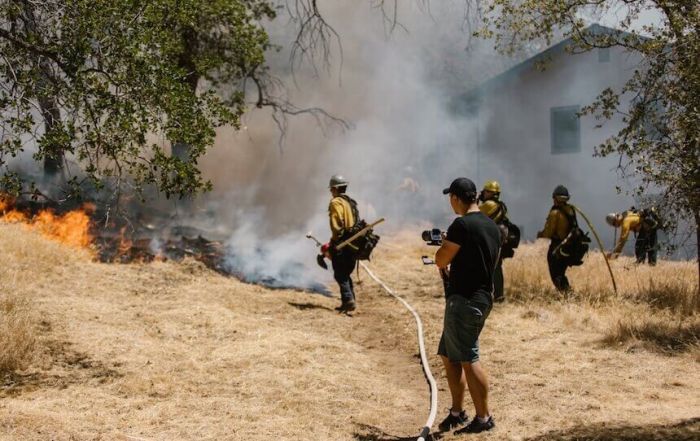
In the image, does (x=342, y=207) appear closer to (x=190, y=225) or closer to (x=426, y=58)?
(x=190, y=225)

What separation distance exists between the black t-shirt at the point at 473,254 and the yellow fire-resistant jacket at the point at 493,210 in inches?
189

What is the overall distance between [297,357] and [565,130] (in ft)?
48.1

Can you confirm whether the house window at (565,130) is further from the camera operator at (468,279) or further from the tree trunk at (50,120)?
the camera operator at (468,279)

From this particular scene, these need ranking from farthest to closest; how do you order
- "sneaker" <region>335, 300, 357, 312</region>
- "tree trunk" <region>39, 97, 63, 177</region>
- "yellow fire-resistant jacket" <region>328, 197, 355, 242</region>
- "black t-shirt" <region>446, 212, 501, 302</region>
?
"sneaker" <region>335, 300, 357, 312</region>
"yellow fire-resistant jacket" <region>328, 197, 355, 242</region>
"tree trunk" <region>39, 97, 63, 177</region>
"black t-shirt" <region>446, 212, 501, 302</region>

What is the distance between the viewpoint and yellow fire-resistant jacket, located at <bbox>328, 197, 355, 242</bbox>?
10.3 meters

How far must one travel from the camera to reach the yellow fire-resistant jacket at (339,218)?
1030cm

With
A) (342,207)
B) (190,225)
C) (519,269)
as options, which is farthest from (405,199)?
(342,207)

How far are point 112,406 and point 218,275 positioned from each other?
6257mm

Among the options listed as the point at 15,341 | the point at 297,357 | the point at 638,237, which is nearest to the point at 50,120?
the point at 15,341

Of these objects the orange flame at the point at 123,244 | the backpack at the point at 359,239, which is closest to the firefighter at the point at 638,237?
the backpack at the point at 359,239

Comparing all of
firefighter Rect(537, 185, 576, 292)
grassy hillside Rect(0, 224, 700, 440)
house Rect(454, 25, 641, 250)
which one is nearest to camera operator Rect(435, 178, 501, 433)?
grassy hillside Rect(0, 224, 700, 440)

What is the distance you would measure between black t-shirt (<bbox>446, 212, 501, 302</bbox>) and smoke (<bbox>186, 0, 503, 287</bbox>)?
13.8 metres

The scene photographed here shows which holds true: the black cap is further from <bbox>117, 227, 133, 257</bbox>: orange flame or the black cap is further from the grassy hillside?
<bbox>117, 227, 133, 257</bbox>: orange flame

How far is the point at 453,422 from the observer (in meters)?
5.49
